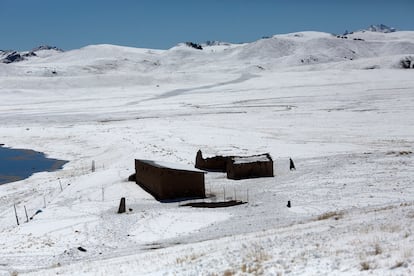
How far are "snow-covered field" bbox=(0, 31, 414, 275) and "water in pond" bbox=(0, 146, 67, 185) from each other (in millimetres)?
1173

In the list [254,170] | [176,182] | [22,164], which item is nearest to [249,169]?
[254,170]

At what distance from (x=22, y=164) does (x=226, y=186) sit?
18.2m

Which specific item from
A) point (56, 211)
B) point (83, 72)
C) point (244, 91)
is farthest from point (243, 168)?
point (83, 72)

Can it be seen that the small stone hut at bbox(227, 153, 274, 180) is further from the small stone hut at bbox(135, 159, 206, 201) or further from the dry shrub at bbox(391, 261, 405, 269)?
the dry shrub at bbox(391, 261, 405, 269)

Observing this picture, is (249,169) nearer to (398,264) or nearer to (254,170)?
(254,170)

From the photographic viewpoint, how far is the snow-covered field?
422 inches

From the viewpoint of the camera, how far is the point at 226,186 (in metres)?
24.0

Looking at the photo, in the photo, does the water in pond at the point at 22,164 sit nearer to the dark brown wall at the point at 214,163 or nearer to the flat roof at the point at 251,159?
the dark brown wall at the point at 214,163

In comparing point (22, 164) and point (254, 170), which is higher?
point (254, 170)

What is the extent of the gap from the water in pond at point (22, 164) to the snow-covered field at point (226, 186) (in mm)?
1173

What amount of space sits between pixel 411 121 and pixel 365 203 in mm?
27534

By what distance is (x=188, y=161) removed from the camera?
30531 mm

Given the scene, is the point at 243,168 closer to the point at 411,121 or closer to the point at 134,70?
the point at 411,121

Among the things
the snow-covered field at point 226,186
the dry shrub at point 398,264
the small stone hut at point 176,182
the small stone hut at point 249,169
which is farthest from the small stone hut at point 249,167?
the dry shrub at point 398,264
